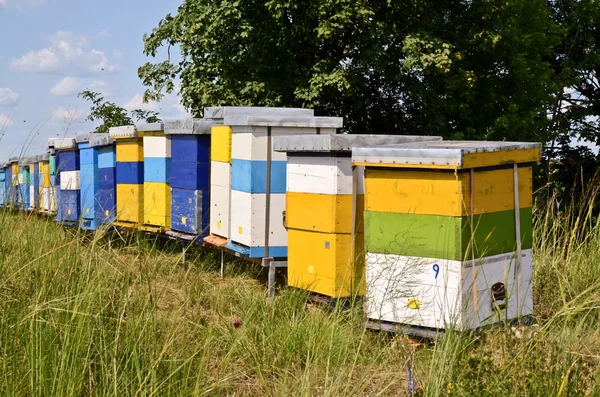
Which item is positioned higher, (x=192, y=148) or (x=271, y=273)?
(x=192, y=148)

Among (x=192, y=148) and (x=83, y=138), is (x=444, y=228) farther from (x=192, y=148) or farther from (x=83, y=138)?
(x=83, y=138)

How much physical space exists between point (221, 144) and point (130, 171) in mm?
2942

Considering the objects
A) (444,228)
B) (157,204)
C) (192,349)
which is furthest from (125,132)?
(192,349)

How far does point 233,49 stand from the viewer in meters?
18.3

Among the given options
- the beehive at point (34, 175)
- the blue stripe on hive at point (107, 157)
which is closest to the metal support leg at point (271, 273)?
the blue stripe on hive at point (107, 157)

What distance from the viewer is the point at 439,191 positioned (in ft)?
18.0

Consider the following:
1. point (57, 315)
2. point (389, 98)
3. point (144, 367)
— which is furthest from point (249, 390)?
point (389, 98)

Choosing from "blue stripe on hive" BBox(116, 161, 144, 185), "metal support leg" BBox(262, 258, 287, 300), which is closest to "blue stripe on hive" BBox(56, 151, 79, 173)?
"blue stripe on hive" BBox(116, 161, 144, 185)

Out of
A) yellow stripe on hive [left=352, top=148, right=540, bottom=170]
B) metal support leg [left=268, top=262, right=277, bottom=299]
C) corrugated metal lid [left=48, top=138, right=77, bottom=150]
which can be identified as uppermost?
corrugated metal lid [left=48, top=138, right=77, bottom=150]

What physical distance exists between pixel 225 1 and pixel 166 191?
8.56 meters

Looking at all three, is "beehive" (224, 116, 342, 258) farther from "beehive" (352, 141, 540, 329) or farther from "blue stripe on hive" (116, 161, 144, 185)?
"blue stripe on hive" (116, 161, 144, 185)

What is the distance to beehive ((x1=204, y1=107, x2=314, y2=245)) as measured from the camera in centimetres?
841

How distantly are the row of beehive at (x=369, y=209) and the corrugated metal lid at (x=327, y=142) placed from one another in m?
0.01

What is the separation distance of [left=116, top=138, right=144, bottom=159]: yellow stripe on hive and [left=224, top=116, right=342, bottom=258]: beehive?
314cm
